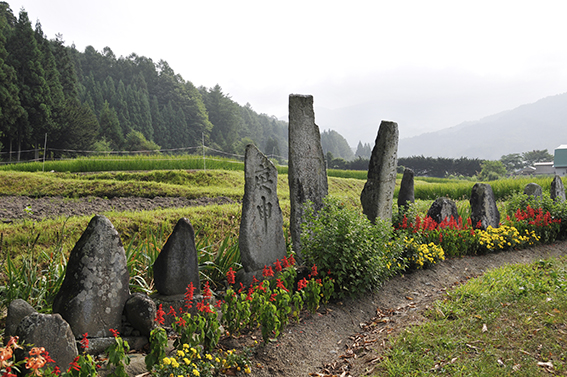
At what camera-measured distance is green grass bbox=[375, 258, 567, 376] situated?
2980 mm

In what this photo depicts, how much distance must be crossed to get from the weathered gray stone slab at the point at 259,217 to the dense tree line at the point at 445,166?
1592 inches

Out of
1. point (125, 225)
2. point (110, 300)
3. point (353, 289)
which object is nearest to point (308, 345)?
point (353, 289)

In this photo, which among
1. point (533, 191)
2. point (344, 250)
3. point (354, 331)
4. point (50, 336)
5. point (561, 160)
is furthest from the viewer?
point (561, 160)

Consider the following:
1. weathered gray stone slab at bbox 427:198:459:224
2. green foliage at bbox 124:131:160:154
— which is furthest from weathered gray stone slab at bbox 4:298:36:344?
green foliage at bbox 124:131:160:154

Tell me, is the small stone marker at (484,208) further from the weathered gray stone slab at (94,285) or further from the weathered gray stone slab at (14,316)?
the weathered gray stone slab at (14,316)

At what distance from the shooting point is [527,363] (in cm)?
300

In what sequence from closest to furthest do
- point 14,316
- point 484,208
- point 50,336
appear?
point 50,336
point 14,316
point 484,208

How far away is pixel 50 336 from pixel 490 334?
3.71 metres

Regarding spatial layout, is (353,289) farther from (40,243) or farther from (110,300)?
(40,243)

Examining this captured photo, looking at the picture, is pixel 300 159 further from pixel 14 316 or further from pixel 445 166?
pixel 445 166

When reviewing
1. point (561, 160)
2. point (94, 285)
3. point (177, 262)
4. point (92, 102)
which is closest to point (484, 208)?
point (177, 262)

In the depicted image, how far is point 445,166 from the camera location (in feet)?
140

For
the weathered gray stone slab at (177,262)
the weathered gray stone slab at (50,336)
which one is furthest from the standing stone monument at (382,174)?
the weathered gray stone slab at (50,336)

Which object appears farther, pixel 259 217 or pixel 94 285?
pixel 259 217
